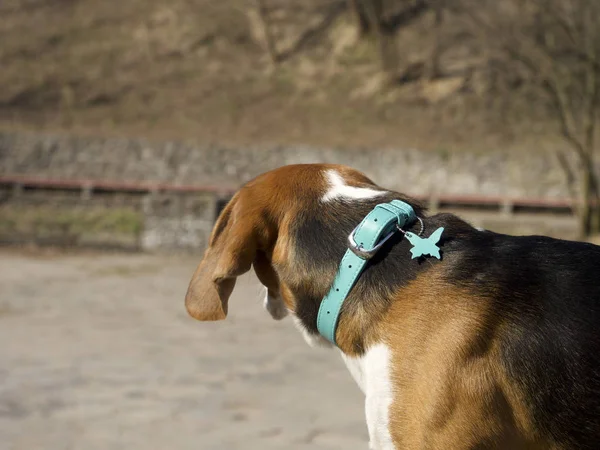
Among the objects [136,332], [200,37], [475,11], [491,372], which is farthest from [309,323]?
[200,37]

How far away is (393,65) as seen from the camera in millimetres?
29234

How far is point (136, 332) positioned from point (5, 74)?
24.1 metres

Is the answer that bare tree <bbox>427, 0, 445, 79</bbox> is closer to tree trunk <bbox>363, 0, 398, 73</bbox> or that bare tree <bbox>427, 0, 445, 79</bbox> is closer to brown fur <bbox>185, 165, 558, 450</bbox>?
tree trunk <bbox>363, 0, 398, 73</bbox>

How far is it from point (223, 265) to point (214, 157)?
69.8 feet

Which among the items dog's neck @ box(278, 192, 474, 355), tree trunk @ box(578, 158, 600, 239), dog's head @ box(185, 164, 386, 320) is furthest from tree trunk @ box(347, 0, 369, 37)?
→ dog's neck @ box(278, 192, 474, 355)

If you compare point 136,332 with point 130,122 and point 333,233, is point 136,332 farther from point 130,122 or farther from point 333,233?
point 130,122

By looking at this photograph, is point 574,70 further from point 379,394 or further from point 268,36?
point 379,394

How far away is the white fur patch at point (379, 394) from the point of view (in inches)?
90.7

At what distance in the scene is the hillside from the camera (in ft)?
86.1

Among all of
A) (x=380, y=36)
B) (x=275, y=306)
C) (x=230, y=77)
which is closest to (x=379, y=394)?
Answer: (x=275, y=306)

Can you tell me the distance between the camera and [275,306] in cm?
278

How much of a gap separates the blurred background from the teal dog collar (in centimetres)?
41

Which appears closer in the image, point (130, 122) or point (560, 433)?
point (560, 433)

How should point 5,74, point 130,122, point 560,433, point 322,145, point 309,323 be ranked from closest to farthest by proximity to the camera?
point 560,433 < point 309,323 < point 322,145 < point 130,122 < point 5,74
